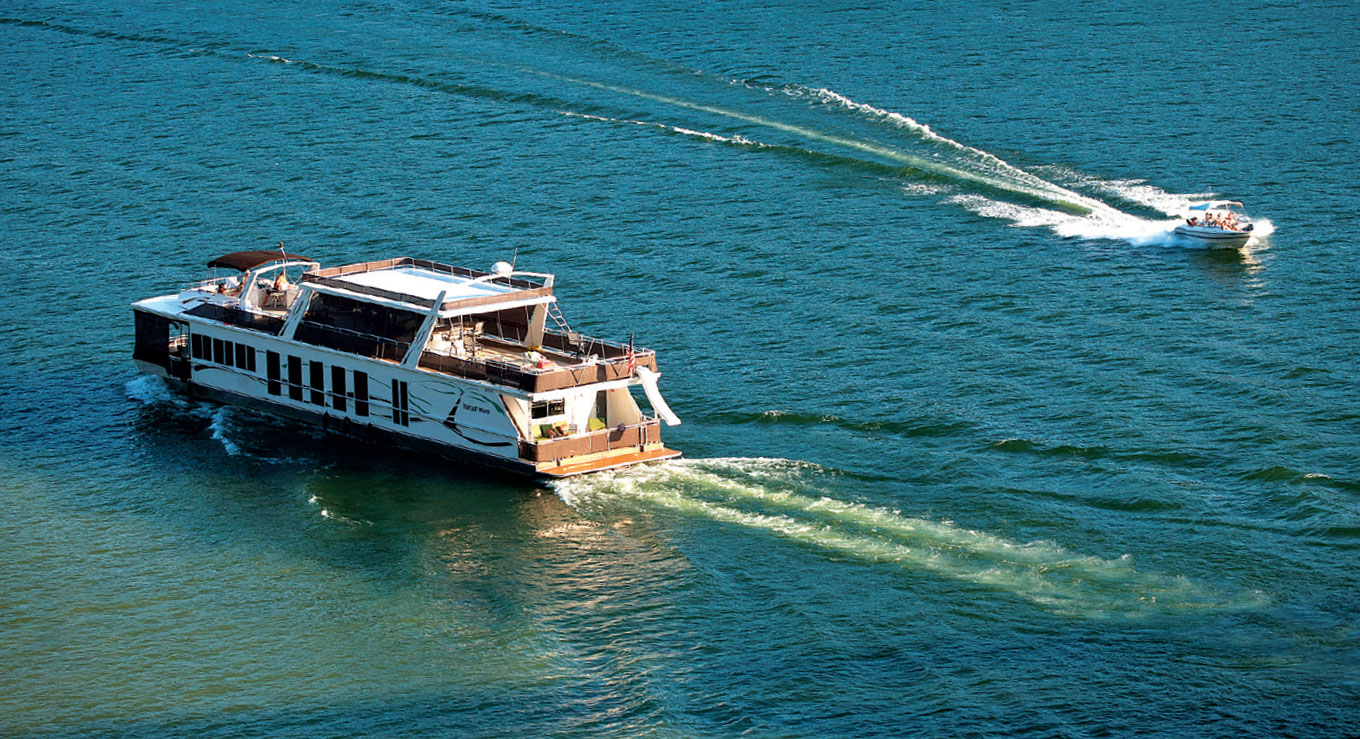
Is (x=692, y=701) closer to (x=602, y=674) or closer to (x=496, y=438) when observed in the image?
(x=602, y=674)

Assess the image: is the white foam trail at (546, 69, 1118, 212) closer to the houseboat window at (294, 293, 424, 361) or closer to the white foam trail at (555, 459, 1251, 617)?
the white foam trail at (555, 459, 1251, 617)

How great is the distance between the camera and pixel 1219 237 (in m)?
85.8

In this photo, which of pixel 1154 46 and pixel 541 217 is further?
pixel 1154 46

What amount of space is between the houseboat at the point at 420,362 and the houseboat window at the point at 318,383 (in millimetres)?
60

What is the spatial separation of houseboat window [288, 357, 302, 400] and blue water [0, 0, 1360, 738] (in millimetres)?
1566

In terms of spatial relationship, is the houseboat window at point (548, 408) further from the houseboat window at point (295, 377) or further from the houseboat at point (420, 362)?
the houseboat window at point (295, 377)

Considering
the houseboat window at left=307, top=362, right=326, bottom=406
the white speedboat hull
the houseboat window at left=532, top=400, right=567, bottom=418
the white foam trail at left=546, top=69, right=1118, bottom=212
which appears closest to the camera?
the houseboat window at left=532, top=400, right=567, bottom=418

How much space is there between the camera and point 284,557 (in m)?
57.1

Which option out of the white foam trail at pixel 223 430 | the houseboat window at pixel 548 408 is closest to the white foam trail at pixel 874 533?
the houseboat window at pixel 548 408

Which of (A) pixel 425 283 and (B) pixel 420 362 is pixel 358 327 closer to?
(A) pixel 425 283

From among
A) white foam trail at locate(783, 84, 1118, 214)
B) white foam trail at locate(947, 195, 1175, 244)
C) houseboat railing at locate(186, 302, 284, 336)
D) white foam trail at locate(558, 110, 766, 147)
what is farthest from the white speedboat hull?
houseboat railing at locate(186, 302, 284, 336)

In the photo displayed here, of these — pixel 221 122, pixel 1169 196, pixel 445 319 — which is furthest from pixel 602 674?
pixel 221 122

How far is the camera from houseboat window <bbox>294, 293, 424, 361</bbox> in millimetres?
66062

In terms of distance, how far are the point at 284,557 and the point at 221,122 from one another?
61.9 metres
